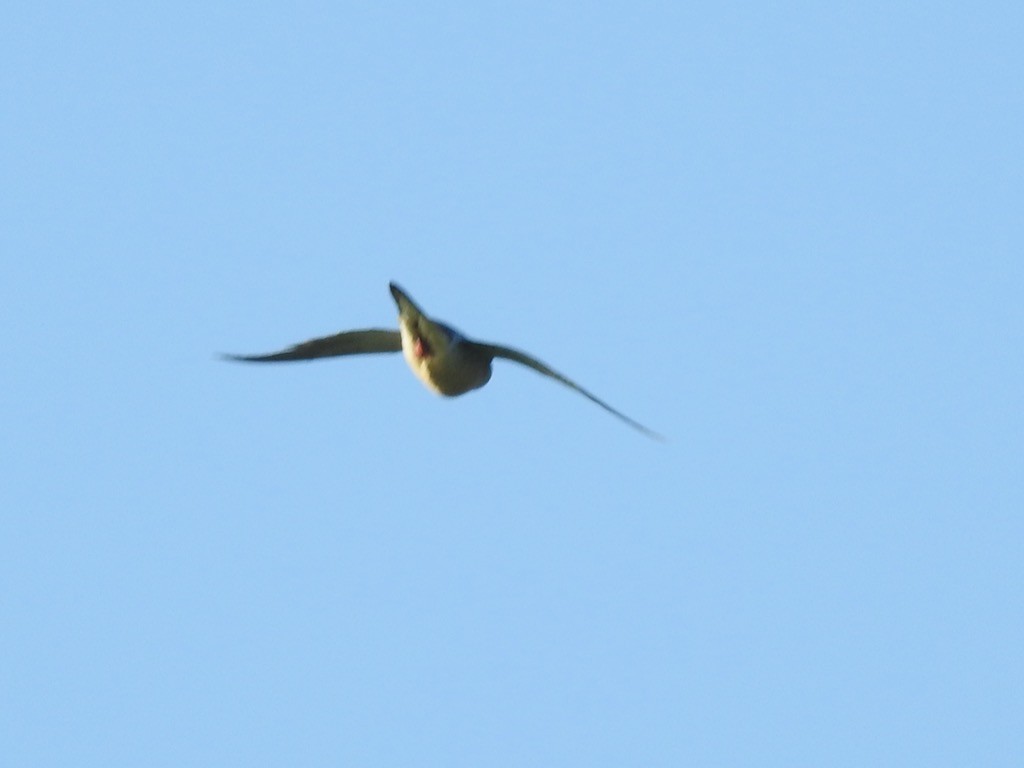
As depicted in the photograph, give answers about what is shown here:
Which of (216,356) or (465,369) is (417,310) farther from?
(216,356)

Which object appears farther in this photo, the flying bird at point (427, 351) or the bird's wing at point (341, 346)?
the bird's wing at point (341, 346)

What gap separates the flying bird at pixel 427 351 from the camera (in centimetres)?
1902

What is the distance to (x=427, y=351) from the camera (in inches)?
762

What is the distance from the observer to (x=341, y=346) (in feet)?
66.8

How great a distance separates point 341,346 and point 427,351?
1.30 metres

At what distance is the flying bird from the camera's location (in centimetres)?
1902

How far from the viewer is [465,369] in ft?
64.5

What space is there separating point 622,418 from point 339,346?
362 cm

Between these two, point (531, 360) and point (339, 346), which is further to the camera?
point (339, 346)

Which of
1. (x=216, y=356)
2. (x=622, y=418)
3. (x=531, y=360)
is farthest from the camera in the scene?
(x=216, y=356)

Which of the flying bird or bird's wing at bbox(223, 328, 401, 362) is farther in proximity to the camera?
bird's wing at bbox(223, 328, 401, 362)

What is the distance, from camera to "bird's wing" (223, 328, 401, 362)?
20188mm

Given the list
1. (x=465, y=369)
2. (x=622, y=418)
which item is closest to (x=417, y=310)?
(x=465, y=369)

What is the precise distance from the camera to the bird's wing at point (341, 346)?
66.2 ft
